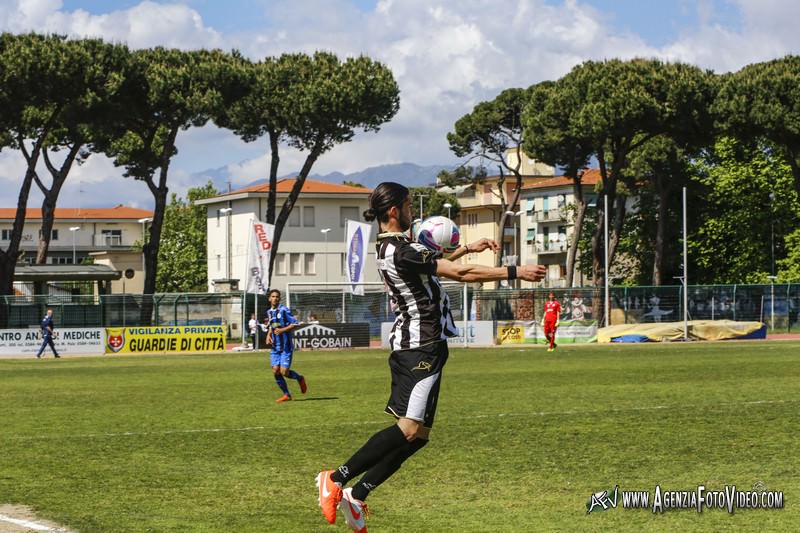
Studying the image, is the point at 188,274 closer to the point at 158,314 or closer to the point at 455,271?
the point at 158,314

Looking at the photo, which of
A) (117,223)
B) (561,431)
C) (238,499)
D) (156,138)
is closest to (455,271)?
(238,499)

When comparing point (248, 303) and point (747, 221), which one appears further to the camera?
point (747, 221)

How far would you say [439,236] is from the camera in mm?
7320

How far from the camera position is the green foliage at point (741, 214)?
71.7 m

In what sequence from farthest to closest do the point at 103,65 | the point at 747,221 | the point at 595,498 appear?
the point at 747,221 → the point at 103,65 → the point at 595,498

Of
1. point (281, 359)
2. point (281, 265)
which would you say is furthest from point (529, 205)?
point (281, 359)

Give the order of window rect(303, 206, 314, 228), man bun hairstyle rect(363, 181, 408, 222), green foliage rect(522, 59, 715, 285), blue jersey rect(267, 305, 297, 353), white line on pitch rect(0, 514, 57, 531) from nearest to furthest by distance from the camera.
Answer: man bun hairstyle rect(363, 181, 408, 222), white line on pitch rect(0, 514, 57, 531), blue jersey rect(267, 305, 297, 353), green foliage rect(522, 59, 715, 285), window rect(303, 206, 314, 228)

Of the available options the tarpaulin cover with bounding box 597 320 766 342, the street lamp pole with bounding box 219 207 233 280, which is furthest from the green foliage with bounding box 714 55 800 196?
the street lamp pole with bounding box 219 207 233 280

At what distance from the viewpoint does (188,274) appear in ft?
346

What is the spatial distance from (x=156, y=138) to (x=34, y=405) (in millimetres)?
47300

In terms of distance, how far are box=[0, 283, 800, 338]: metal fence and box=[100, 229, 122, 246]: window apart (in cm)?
8146

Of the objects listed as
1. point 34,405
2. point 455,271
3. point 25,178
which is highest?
point 25,178

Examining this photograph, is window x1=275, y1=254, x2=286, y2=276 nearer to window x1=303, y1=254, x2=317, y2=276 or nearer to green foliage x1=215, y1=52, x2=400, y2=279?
window x1=303, y1=254, x2=317, y2=276

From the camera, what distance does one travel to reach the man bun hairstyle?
298 inches
